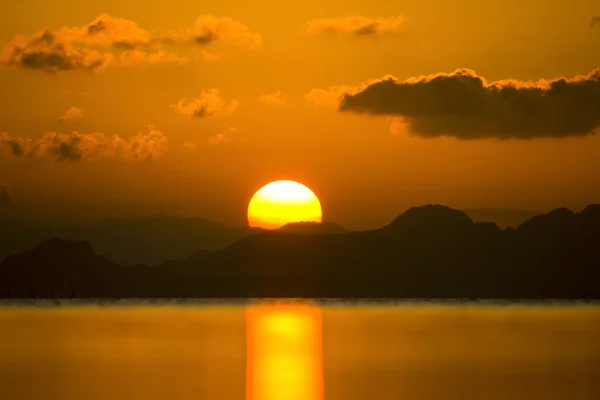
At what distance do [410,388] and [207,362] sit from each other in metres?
19.2

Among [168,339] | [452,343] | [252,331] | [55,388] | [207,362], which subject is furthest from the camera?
[252,331]

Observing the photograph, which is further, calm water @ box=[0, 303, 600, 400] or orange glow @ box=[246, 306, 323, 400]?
calm water @ box=[0, 303, 600, 400]

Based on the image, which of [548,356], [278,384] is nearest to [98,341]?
[548,356]

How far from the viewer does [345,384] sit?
179ft

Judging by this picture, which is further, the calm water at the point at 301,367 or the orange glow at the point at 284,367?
the calm water at the point at 301,367

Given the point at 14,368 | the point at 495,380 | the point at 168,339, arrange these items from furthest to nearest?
the point at 168,339 → the point at 14,368 → the point at 495,380

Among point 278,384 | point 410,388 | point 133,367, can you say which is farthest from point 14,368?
point 410,388

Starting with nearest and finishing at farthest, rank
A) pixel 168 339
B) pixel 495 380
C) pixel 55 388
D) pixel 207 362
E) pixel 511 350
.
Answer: pixel 55 388, pixel 495 380, pixel 207 362, pixel 511 350, pixel 168 339

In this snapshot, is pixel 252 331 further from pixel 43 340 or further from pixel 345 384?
pixel 345 384

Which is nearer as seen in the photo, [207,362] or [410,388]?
[410,388]

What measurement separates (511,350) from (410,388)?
28.7 meters

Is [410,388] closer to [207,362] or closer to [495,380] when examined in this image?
[495,380]

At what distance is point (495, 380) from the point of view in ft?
185

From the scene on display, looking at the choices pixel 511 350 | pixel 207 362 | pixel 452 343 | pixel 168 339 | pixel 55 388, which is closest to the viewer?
pixel 55 388
